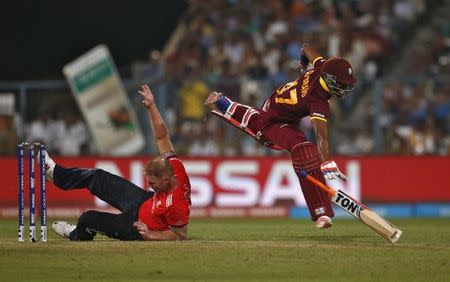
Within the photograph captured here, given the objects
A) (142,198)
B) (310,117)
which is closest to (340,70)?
(310,117)

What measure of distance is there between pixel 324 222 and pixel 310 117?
1289mm

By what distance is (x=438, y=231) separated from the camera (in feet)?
52.2

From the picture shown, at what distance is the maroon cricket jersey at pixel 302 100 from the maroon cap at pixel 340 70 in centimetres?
18

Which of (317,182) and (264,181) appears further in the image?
(264,181)

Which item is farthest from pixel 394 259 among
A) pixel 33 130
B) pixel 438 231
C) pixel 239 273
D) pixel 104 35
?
pixel 104 35

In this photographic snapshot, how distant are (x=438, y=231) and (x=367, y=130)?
20.6 ft

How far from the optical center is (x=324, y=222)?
515 inches

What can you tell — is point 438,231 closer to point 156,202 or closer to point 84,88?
point 156,202

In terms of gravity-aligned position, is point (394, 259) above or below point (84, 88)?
below

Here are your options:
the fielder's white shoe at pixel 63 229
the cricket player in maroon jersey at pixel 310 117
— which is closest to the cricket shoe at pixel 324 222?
the cricket player in maroon jersey at pixel 310 117

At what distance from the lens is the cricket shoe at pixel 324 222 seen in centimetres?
1304

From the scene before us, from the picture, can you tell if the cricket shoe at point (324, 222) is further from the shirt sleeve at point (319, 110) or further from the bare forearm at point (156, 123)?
the bare forearm at point (156, 123)

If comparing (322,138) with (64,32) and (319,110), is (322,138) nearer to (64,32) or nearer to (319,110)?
(319,110)

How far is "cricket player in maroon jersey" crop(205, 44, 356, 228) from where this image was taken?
13172 millimetres
